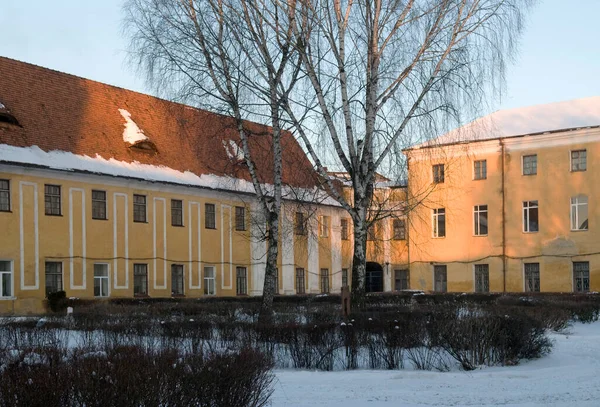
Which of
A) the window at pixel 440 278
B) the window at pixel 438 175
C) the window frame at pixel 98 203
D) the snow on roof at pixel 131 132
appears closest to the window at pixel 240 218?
the snow on roof at pixel 131 132

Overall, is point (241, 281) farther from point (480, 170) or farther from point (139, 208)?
point (480, 170)

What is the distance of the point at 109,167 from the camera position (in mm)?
36156

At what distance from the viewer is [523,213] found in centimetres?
4694

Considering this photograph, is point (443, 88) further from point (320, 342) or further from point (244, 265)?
point (244, 265)

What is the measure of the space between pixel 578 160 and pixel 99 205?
78.6 feet

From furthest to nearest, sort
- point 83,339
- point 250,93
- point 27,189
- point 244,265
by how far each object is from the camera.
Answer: point 244,265 < point 27,189 < point 250,93 < point 83,339

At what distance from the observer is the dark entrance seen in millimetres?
55250

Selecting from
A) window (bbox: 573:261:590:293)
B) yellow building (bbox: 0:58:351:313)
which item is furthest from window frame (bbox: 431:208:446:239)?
yellow building (bbox: 0:58:351:313)

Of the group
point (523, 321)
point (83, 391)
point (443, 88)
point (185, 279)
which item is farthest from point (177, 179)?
point (83, 391)

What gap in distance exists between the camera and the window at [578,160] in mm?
45062

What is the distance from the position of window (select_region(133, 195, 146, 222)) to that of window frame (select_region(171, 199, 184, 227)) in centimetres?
184

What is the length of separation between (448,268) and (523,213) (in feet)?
17.6

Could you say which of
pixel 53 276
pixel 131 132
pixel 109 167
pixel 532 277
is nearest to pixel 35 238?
pixel 53 276

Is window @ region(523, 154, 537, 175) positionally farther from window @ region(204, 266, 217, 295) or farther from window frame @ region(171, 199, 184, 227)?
window frame @ region(171, 199, 184, 227)
